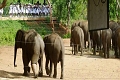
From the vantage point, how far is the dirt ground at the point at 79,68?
10652 millimetres

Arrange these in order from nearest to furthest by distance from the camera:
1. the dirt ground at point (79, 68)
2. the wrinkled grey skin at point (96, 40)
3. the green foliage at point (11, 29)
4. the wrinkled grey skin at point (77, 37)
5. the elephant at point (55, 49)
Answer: the elephant at point (55, 49) < the dirt ground at point (79, 68) < the wrinkled grey skin at point (77, 37) < the wrinkled grey skin at point (96, 40) < the green foliage at point (11, 29)

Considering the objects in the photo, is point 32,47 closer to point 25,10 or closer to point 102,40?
point 102,40

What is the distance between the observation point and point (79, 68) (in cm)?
1246

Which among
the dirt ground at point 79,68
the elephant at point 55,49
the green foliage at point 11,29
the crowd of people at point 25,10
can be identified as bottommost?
the dirt ground at point 79,68

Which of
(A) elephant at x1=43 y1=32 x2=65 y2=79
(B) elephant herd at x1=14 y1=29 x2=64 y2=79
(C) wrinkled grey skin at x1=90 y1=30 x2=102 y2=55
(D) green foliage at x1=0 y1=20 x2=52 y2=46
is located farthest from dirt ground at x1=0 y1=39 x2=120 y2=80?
(D) green foliage at x1=0 y1=20 x2=52 y2=46

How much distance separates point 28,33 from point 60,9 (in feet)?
56.5

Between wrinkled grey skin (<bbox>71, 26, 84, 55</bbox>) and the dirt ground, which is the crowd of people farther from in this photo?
wrinkled grey skin (<bbox>71, 26, 84, 55</bbox>)

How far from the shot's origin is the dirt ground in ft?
34.9

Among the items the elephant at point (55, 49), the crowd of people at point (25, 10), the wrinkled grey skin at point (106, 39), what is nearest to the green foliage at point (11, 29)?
the crowd of people at point (25, 10)

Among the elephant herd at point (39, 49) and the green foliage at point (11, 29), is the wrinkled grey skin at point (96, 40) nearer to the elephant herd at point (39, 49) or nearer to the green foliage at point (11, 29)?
the green foliage at point (11, 29)

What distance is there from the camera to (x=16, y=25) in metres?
26.2

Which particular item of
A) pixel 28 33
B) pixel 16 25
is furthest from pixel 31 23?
pixel 28 33

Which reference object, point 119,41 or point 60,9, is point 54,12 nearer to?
point 60,9

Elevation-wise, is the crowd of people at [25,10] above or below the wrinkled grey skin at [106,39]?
above
